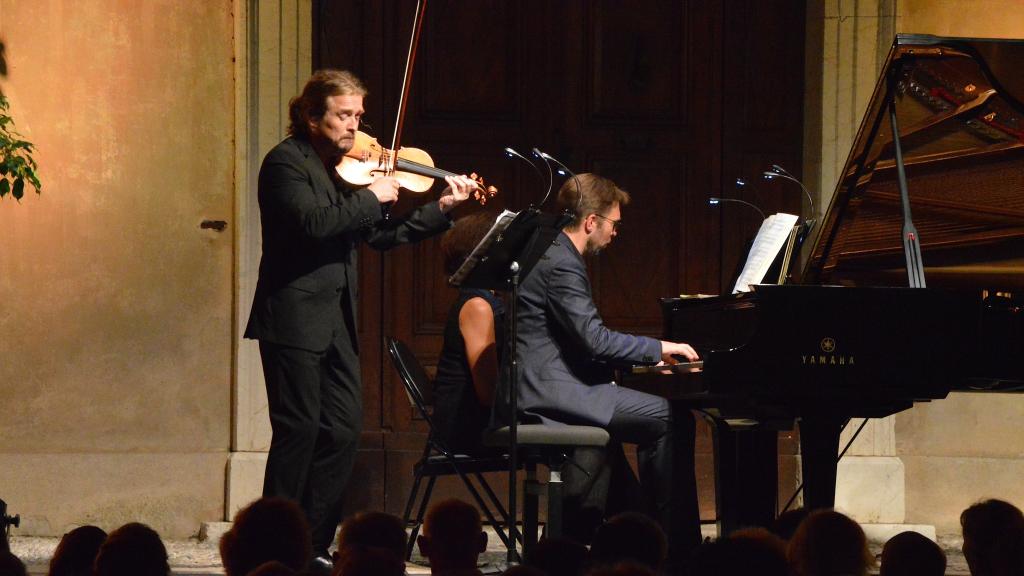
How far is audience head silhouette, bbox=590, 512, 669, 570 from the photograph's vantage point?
121 inches

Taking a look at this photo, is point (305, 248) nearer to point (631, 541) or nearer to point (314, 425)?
point (314, 425)

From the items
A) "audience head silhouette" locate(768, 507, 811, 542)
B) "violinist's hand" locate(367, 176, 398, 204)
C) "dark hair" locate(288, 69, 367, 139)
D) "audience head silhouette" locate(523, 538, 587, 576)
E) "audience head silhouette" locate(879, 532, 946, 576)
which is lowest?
"audience head silhouette" locate(768, 507, 811, 542)

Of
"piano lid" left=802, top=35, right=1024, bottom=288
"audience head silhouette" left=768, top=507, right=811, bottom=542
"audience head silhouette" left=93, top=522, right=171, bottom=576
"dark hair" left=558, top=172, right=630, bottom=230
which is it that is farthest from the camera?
"dark hair" left=558, top=172, right=630, bottom=230

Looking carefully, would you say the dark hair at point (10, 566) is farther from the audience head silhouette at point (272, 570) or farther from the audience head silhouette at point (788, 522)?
the audience head silhouette at point (788, 522)

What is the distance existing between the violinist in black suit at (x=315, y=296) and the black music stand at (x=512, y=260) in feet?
1.09

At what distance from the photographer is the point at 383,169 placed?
4910 mm

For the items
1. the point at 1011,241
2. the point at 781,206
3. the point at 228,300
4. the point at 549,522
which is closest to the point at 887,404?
the point at 1011,241

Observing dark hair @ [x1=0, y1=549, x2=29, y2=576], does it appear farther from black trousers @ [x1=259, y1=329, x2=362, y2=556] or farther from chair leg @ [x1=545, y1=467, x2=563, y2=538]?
chair leg @ [x1=545, y1=467, x2=563, y2=538]

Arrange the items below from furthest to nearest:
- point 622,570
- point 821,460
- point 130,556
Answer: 1. point 821,460
2. point 130,556
3. point 622,570

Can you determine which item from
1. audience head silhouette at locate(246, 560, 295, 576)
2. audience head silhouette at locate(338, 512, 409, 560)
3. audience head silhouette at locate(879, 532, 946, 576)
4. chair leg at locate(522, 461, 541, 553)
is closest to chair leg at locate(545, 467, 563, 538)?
chair leg at locate(522, 461, 541, 553)

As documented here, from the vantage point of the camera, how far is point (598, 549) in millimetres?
3084

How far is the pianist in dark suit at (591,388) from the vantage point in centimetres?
504

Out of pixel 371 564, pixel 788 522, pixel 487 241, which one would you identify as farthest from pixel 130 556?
pixel 487 241

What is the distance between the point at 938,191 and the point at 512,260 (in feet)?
4.50
